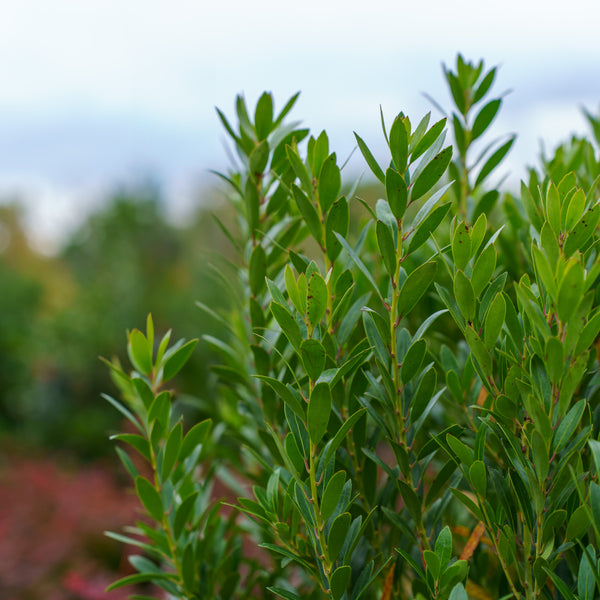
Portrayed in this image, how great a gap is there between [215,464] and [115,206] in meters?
12.9

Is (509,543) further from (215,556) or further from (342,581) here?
(215,556)

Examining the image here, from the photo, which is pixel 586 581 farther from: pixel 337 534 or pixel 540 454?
pixel 337 534

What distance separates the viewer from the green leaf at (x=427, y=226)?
59cm

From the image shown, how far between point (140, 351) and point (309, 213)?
0.94ft

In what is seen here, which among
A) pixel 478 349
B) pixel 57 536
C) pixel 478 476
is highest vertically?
pixel 478 349

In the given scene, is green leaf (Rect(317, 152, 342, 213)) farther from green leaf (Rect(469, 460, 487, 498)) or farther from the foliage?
green leaf (Rect(469, 460, 487, 498))

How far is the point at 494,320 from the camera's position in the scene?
582mm

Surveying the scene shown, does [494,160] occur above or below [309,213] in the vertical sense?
above

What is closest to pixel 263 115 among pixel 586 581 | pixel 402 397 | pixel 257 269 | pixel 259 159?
pixel 259 159

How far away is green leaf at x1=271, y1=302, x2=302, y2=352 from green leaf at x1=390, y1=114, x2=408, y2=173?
183mm

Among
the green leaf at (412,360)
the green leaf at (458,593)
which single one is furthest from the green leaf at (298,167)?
→ the green leaf at (458,593)

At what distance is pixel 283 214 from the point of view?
88 cm

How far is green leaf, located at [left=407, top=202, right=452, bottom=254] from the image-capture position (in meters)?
0.59

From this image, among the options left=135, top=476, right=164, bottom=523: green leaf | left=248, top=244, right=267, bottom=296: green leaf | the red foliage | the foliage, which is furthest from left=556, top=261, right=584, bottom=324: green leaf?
the red foliage
